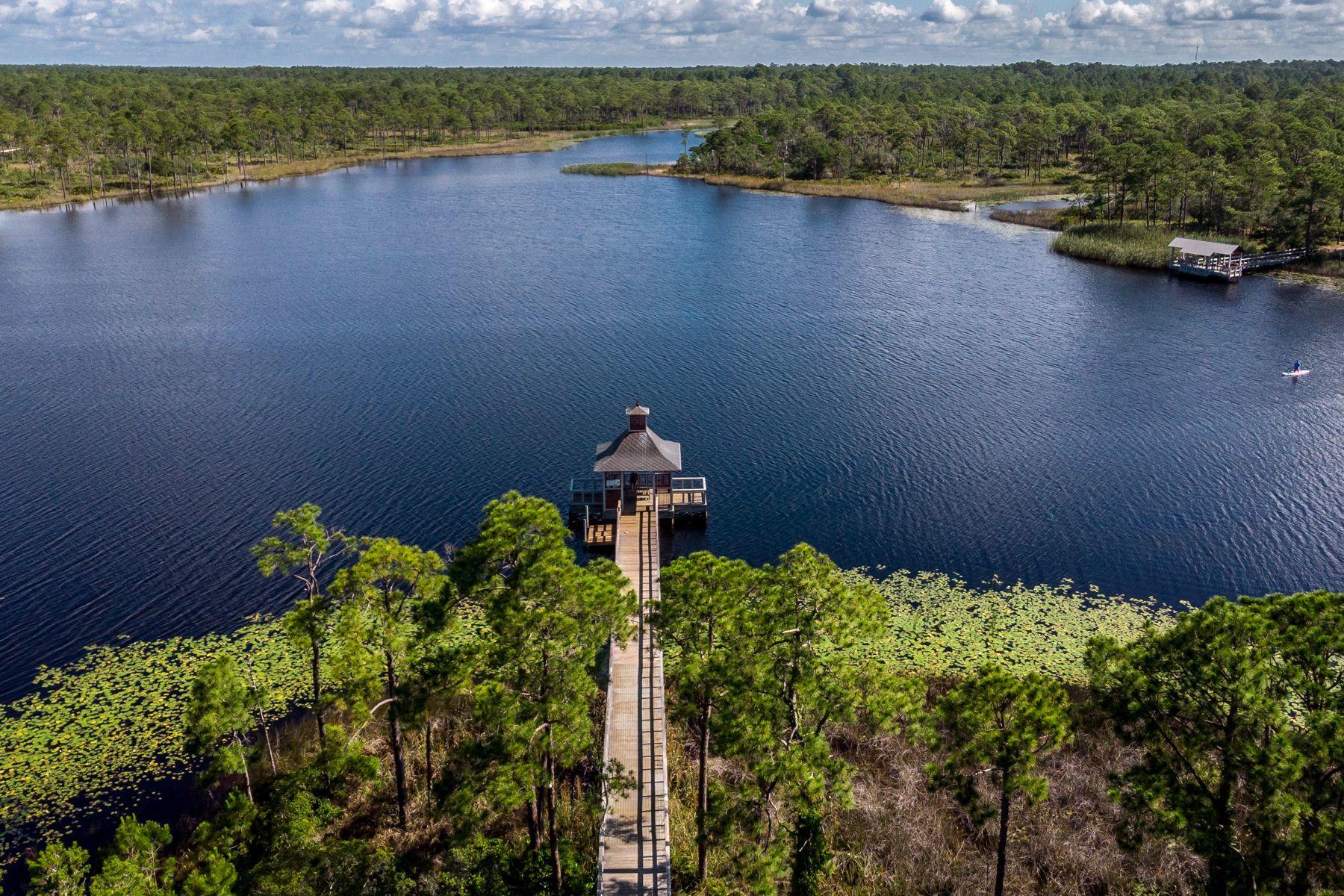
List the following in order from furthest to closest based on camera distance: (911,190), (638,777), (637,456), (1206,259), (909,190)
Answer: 1. (909,190)
2. (911,190)
3. (1206,259)
4. (637,456)
5. (638,777)

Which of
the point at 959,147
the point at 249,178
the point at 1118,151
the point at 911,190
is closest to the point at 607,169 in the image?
the point at 911,190

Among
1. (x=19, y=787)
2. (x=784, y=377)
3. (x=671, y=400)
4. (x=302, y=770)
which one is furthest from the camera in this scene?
(x=784, y=377)

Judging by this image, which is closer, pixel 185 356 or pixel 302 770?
pixel 302 770

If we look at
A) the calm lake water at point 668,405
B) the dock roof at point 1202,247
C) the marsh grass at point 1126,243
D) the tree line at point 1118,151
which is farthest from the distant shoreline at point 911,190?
the dock roof at point 1202,247

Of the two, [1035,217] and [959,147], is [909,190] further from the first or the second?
[1035,217]

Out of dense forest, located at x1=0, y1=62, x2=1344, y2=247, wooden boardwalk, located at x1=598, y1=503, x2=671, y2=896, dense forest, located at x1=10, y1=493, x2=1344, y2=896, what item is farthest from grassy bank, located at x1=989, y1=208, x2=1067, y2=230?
dense forest, located at x1=10, y1=493, x2=1344, y2=896

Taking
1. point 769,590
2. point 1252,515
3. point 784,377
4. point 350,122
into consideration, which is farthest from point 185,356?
point 350,122

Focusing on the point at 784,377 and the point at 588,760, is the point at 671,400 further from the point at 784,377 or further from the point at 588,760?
the point at 588,760

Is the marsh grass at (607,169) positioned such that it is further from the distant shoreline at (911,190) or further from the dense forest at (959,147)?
Answer: the distant shoreline at (911,190)
